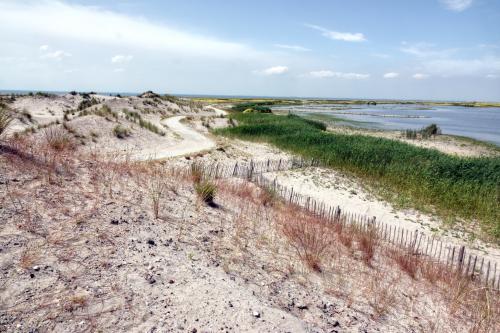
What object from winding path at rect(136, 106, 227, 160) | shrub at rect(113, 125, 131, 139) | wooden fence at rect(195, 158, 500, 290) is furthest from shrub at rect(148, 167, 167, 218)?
shrub at rect(113, 125, 131, 139)

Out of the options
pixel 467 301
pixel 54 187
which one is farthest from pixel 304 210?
pixel 54 187


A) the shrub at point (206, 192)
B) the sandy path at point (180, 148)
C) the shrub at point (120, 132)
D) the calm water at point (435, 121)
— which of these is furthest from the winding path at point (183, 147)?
the calm water at point (435, 121)

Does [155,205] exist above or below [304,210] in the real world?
above

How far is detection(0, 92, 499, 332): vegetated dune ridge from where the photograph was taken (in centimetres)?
489

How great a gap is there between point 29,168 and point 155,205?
346cm

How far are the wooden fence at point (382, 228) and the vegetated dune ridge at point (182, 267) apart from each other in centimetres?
67

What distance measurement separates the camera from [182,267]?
20.7 feet

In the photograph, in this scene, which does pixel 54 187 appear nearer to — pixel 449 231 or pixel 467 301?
pixel 467 301

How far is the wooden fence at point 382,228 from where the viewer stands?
9163 mm

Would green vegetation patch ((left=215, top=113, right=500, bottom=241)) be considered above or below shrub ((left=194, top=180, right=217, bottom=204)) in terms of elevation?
below

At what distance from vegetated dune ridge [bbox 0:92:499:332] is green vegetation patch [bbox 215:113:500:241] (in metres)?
7.78

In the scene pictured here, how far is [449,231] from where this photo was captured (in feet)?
43.4

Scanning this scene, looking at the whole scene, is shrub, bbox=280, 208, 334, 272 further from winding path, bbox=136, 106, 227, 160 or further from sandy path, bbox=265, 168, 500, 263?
winding path, bbox=136, 106, 227, 160

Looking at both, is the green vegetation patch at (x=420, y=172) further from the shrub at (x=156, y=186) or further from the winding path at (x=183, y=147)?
the shrub at (x=156, y=186)
